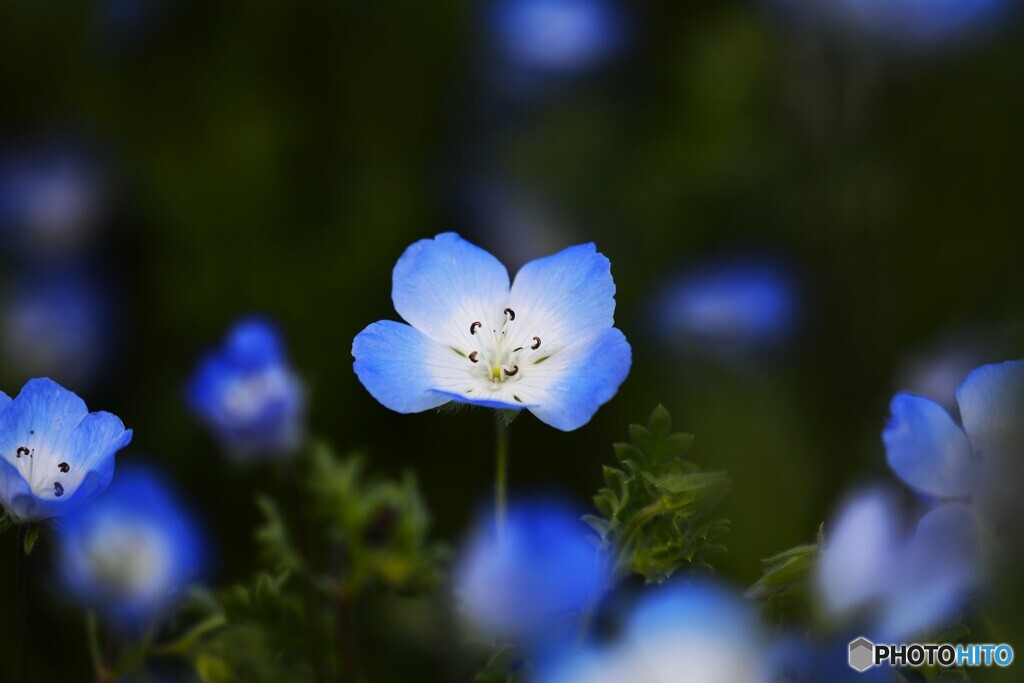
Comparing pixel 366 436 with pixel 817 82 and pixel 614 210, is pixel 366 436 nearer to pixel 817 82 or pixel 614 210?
pixel 614 210

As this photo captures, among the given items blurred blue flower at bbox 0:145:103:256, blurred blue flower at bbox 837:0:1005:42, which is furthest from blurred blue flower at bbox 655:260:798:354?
blurred blue flower at bbox 0:145:103:256

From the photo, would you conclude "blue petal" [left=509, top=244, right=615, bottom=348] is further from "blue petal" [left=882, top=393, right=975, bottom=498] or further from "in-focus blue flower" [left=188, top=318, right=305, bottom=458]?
"in-focus blue flower" [left=188, top=318, right=305, bottom=458]

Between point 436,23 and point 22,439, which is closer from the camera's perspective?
point 22,439

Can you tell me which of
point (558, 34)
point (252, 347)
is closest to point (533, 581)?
point (252, 347)

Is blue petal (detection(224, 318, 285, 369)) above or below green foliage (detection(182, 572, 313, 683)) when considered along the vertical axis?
above

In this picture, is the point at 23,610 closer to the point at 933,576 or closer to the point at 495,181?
the point at 933,576

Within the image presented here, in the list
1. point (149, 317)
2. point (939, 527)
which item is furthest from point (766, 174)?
point (939, 527)

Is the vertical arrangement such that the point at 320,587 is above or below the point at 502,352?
Answer: below
